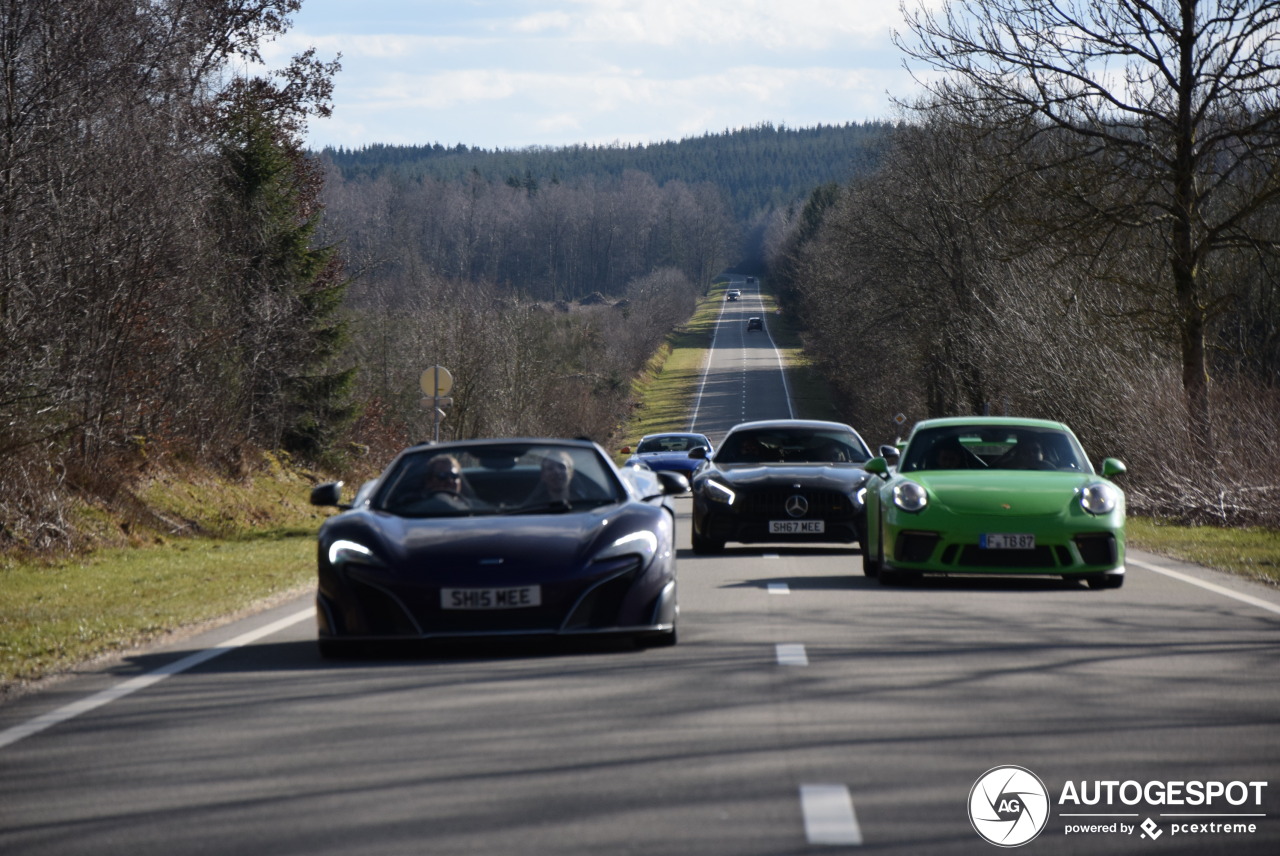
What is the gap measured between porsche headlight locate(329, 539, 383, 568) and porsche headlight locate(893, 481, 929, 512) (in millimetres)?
5518

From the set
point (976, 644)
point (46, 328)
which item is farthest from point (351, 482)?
point (976, 644)

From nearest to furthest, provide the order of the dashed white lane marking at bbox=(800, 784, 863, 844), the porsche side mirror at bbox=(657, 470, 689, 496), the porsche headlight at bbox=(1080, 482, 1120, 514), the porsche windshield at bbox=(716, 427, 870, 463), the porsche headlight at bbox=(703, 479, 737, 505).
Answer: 1. the dashed white lane marking at bbox=(800, 784, 863, 844)
2. the porsche side mirror at bbox=(657, 470, 689, 496)
3. the porsche headlight at bbox=(1080, 482, 1120, 514)
4. the porsche headlight at bbox=(703, 479, 737, 505)
5. the porsche windshield at bbox=(716, 427, 870, 463)

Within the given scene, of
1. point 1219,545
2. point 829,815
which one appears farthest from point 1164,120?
point 829,815

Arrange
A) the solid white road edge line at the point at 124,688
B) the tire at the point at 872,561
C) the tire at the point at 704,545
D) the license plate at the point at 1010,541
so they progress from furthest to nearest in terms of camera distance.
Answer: the tire at the point at 704,545, the tire at the point at 872,561, the license plate at the point at 1010,541, the solid white road edge line at the point at 124,688

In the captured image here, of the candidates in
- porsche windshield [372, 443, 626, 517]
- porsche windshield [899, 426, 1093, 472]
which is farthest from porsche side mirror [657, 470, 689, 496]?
porsche windshield [899, 426, 1093, 472]

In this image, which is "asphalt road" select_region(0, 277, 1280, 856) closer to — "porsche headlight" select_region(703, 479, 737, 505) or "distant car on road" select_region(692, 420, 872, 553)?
"distant car on road" select_region(692, 420, 872, 553)

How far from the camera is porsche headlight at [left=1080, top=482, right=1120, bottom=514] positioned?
13.1 meters

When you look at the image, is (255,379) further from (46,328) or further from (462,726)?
(462,726)

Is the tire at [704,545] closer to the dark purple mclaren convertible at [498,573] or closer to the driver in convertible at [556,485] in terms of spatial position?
the driver in convertible at [556,485]

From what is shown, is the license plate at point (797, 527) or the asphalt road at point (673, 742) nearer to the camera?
the asphalt road at point (673, 742)

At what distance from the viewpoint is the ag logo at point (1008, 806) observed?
513 centimetres

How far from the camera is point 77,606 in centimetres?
1384

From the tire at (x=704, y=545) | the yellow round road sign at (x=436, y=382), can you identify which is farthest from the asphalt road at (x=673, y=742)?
the yellow round road sign at (x=436, y=382)

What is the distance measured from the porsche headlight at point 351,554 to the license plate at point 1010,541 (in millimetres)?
5719
